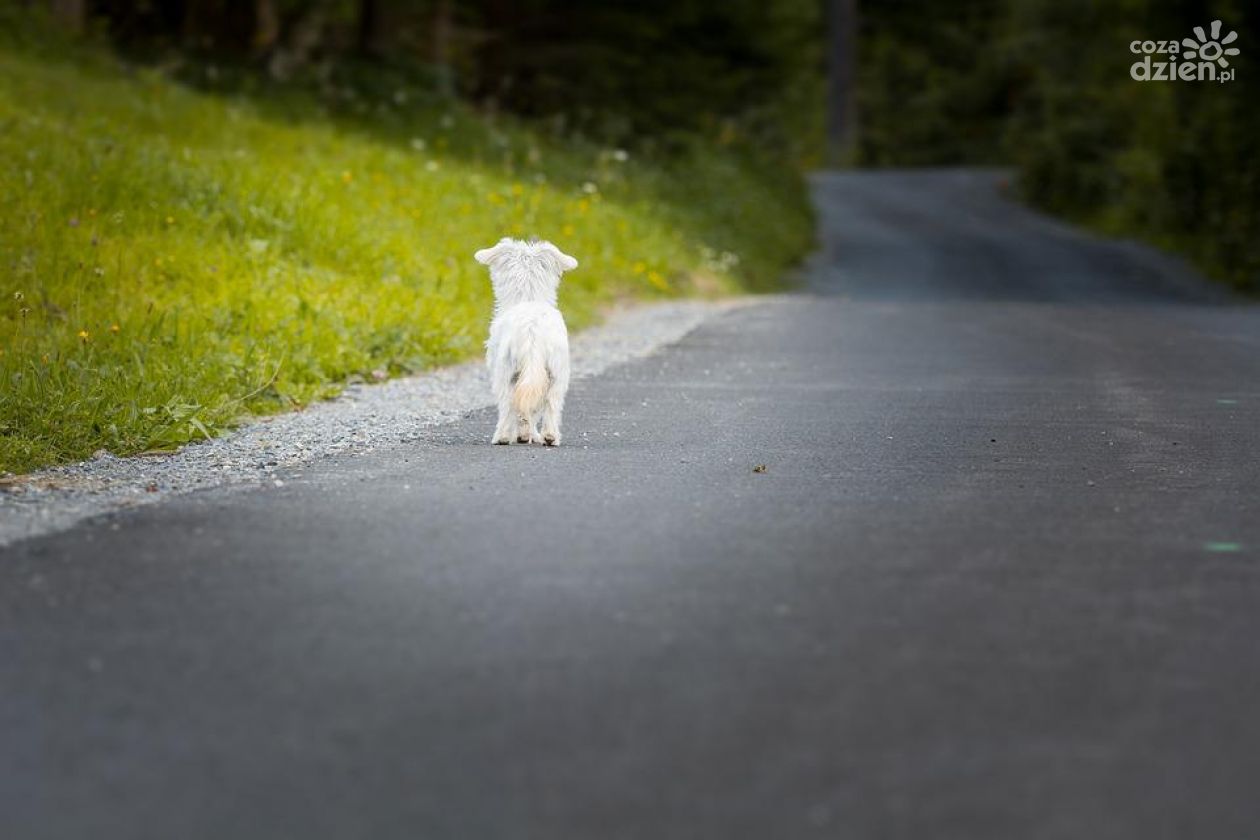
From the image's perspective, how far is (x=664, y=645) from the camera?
5.80 m

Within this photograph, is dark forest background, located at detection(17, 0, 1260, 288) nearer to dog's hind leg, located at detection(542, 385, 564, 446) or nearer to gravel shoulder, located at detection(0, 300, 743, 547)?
gravel shoulder, located at detection(0, 300, 743, 547)

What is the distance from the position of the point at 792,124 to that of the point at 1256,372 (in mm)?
44402

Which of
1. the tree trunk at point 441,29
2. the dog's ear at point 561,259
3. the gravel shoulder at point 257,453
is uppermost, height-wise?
the tree trunk at point 441,29

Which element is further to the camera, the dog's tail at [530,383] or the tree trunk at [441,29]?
the tree trunk at [441,29]

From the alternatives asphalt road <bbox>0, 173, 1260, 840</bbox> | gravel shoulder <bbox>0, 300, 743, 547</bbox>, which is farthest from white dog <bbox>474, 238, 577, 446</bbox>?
gravel shoulder <bbox>0, 300, 743, 547</bbox>

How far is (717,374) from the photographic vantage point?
14930 millimetres

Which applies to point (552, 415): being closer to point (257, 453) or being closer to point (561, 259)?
point (561, 259)

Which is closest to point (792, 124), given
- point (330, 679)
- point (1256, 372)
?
point (1256, 372)

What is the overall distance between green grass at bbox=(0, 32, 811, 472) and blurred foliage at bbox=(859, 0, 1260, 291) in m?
9.24

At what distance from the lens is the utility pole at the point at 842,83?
65.2 meters

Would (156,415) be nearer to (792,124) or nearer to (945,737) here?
(945,737)

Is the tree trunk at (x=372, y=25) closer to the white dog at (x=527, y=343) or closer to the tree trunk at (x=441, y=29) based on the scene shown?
the tree trunk at (x=441, y=29)

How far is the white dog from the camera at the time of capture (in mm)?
10008

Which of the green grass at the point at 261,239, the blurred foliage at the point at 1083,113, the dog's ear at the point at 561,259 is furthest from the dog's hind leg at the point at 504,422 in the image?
the blurred foliage at the point at 1083,113
